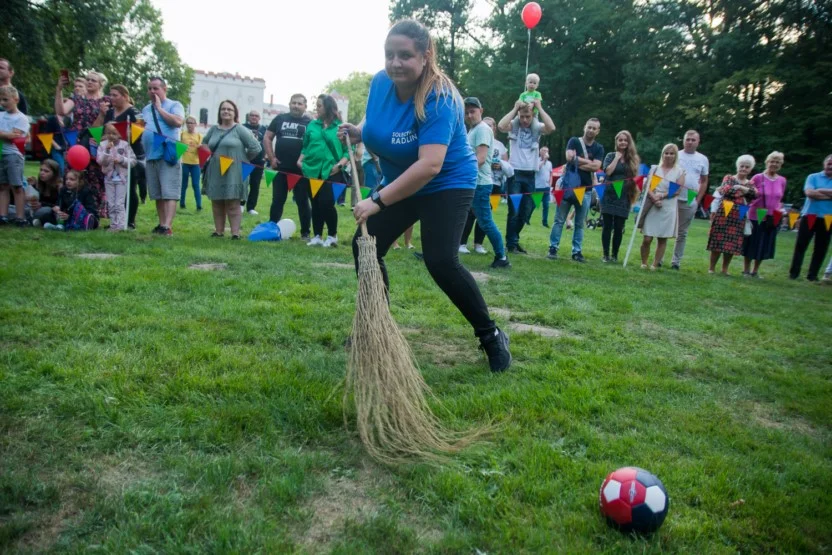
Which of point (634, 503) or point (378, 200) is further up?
point (378, 200)

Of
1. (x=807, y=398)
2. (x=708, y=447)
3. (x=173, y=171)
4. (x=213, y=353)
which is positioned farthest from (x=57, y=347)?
(x=173, y=171)

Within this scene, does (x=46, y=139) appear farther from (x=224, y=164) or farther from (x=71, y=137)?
(x=224, y=164)

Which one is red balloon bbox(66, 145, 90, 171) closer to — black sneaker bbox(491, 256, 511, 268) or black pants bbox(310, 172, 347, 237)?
black pants bbox(310, 172, 347, 237)

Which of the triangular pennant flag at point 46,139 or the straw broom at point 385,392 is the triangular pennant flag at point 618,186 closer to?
the straw broom at point 385,392

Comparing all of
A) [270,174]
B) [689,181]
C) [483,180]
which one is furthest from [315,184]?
[689,181]

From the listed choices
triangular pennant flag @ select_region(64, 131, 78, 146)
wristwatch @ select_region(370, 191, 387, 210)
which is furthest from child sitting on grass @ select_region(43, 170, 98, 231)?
wristwatch @ select_region(370, 191, 387, 210)

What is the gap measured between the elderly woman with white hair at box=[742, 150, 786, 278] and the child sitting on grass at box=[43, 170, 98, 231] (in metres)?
10.1

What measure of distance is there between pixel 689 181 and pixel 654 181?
0.76 m

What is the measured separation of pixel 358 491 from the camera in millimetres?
2375

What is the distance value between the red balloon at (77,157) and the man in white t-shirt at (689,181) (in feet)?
28.4

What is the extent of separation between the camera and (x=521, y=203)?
9.45m

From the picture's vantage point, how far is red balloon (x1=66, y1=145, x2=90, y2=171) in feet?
26.8

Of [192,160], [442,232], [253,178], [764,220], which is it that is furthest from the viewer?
[192,160]

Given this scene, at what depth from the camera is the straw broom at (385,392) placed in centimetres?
269
